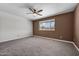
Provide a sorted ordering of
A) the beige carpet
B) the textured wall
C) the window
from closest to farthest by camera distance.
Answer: the beige carpet, the textured wall, the window

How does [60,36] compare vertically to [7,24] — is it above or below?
below

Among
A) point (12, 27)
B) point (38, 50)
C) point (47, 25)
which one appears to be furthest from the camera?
point (47, 25)

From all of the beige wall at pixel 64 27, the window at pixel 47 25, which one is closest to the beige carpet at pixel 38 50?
the beige wall at pixel 64 27

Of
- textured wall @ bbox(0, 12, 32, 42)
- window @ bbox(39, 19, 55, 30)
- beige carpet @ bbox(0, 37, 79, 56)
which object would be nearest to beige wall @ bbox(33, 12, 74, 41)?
window @ bbox(39, 19, 55, 30)

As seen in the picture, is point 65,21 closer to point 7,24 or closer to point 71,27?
point 71,27

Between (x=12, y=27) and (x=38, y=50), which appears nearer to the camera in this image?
(x=38, y=50)

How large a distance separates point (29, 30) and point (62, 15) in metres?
3.95

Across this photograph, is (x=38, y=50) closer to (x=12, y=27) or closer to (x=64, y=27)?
(x=64, y=27)

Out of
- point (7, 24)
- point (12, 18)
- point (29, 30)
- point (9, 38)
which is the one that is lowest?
point (9, 38)

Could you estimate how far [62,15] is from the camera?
4.71 metres

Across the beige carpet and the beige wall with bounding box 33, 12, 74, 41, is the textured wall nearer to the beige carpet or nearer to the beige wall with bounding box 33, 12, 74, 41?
the beige carpet

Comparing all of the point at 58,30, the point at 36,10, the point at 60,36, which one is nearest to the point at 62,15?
the point at 58,30

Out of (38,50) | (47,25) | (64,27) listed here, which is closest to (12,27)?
(47,25)

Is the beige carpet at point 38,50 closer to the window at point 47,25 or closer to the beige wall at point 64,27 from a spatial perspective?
the beige wall at point 64,27
